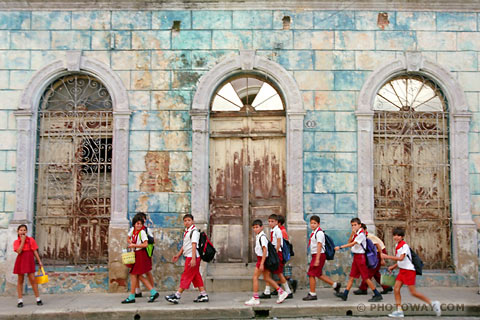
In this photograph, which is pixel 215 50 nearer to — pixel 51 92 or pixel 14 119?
pixel 51 92

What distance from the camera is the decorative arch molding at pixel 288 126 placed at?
942 centimetres

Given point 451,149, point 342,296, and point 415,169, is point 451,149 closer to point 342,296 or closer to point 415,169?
point 415,169

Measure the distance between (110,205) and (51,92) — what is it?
2.62 metres

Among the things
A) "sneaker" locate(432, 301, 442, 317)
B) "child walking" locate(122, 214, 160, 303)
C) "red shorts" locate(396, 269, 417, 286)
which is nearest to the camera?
"red shorts" locate(396, 269, 417, 286)

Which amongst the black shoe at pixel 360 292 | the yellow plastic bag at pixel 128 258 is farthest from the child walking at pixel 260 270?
the yellow plastic bag at pixel 128 258

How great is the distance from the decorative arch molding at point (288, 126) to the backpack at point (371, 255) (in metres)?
1.38

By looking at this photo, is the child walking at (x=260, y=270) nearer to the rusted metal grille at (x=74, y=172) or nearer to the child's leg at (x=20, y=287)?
the rusted metal grille at (x=74, y=172)

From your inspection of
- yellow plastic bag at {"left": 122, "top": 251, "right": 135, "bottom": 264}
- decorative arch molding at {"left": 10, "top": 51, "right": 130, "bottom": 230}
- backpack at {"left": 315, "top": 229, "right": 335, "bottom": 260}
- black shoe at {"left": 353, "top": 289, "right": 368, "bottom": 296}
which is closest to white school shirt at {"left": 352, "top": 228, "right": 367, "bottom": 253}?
backpack at {"left": 315, "top": 229, "right": 335, "bottom": 260}

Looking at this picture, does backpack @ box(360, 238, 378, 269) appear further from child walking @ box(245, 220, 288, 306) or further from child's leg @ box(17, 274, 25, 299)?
child's leg @ box(17, 274, 25, 299)

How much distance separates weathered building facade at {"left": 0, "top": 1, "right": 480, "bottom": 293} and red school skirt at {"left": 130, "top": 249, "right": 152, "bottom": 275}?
3.33 feet

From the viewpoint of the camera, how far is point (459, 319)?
24.8ft

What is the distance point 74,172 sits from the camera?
9.74 meters

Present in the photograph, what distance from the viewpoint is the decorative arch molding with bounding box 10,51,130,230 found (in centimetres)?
944

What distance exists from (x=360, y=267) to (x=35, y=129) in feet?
22.1
